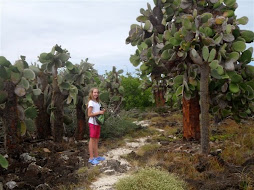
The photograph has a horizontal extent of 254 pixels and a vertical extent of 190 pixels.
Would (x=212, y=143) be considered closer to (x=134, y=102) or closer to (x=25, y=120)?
(x=25, y=120)

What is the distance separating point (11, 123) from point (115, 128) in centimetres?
358

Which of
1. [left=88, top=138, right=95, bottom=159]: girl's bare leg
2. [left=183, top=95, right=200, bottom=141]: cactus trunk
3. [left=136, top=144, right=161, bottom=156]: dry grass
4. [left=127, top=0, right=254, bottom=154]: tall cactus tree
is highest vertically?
[left=127, top=0, right=254, bottom=154]: tall cactus tree

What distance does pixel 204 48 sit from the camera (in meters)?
5.73

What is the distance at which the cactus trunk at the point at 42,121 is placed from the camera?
8.23 m

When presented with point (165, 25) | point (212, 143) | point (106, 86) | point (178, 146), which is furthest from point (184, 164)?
point (106, 86)

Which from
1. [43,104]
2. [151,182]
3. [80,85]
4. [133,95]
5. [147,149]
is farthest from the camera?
[133,95]

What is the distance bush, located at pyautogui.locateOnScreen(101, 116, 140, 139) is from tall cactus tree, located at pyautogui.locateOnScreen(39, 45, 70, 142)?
149 centimetres

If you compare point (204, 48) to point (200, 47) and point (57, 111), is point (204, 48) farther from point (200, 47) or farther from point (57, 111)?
point (57, 111)

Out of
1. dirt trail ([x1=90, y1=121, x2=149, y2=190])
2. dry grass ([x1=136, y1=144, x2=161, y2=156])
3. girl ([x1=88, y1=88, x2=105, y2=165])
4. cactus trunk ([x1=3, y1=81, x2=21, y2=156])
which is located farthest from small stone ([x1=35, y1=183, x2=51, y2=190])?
dry grass ([x1=136, y1=144, x2=161, y2=156])

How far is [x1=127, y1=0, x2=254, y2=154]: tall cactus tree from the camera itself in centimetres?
588

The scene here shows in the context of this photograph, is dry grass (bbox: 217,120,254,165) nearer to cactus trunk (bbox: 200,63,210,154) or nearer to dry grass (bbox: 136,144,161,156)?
cactus trunk (bbox: 200,63,210,154)

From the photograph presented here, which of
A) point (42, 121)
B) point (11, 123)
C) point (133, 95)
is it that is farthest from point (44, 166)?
point (133, 95)

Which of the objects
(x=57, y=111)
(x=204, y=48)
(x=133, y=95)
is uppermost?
(x=204, y=48)

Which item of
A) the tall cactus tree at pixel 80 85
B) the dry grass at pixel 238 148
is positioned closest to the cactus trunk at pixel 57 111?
the tall cactus tree at pixel 80 85
